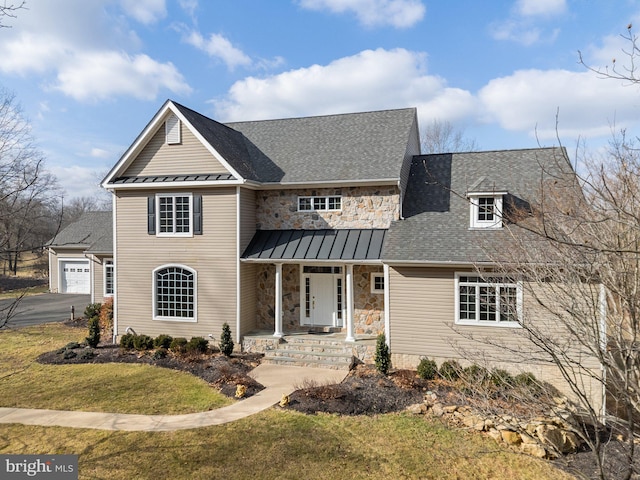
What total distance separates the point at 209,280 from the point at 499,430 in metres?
11.2

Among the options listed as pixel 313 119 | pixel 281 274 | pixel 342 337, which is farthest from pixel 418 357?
pixel 313 119

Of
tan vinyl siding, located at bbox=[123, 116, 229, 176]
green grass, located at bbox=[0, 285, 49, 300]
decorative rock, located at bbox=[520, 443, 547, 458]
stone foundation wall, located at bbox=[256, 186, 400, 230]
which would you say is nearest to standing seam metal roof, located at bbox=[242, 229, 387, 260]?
stone foundation wall, located at bbox=[256, 186, 400, 230]

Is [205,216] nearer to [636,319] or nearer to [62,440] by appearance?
[62,440]

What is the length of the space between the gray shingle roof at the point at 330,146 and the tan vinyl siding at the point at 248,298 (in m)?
3.86

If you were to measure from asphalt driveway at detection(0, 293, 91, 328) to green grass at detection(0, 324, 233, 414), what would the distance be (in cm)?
682

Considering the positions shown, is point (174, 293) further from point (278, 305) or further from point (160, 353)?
point (278, 305)

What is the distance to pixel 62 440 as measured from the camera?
30.1 ft

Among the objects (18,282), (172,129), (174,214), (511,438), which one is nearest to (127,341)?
(174,214)

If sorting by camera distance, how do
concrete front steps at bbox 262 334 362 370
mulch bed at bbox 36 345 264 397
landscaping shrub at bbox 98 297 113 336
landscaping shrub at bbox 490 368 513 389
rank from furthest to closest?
landscaping shrub at bbox 98 297 113 336, concrete front steps at bbox 262 334 362 370, mulch bed at bbox 36 345 264 397, landscaping shrub at bbox 490 368 513 389

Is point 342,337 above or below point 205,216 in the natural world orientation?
below

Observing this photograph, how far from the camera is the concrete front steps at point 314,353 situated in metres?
14.3

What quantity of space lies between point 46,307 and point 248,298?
59.7 feet

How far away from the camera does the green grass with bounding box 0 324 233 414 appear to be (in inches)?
439

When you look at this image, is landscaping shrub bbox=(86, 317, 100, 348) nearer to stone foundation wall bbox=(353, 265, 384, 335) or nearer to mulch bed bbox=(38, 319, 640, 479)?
mulch bed bbox=(38, 319, 640, 479)
